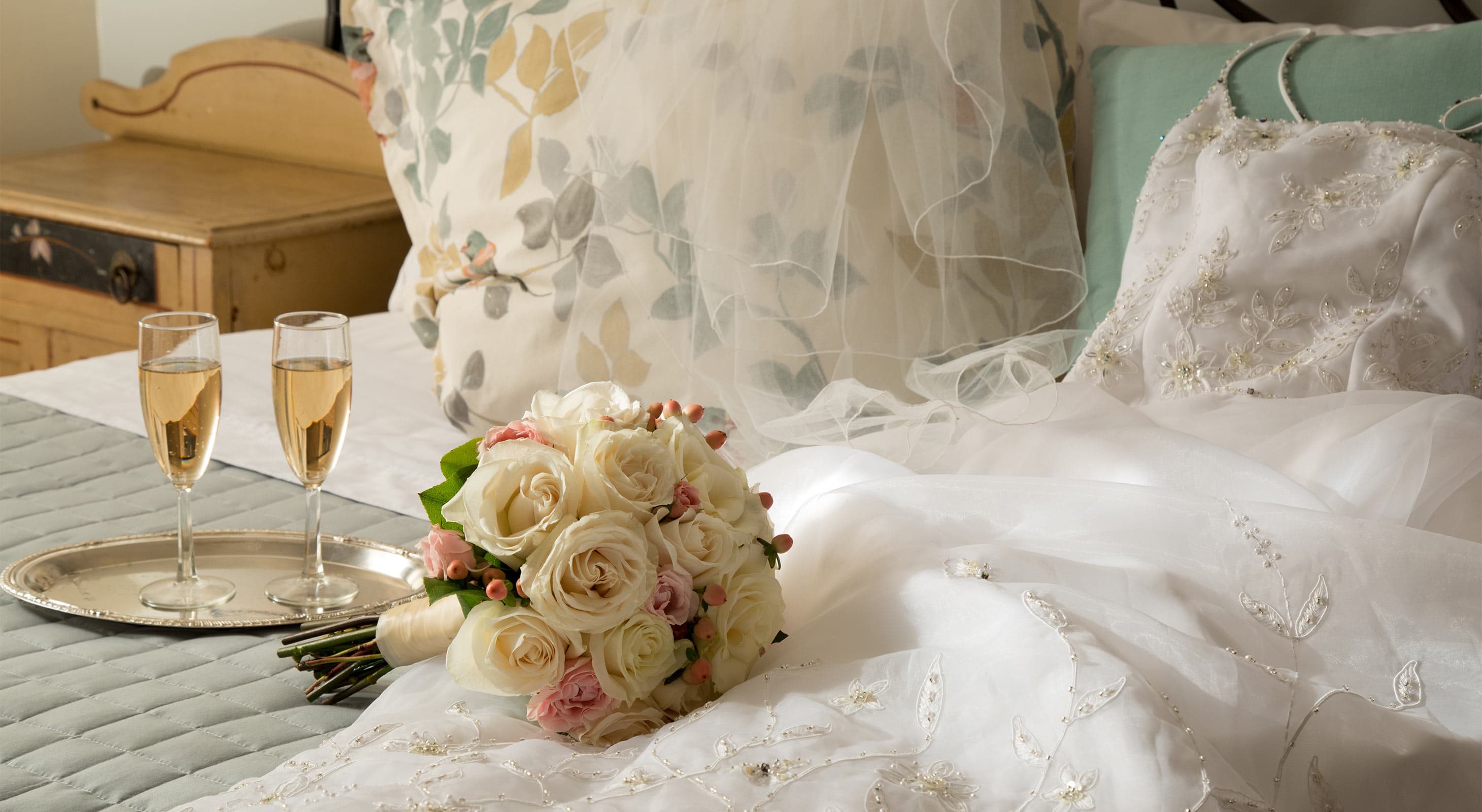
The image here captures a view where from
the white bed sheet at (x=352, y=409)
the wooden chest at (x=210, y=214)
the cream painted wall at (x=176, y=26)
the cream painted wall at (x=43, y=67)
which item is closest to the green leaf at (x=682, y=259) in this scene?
the white bed sheet at (x=352, y=409)

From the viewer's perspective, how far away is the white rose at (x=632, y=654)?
28.0 inches

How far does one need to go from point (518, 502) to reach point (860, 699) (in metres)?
0.21

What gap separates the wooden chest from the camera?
218cm

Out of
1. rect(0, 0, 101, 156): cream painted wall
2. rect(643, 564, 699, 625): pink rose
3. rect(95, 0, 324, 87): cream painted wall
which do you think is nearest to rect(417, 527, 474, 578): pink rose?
rect(643, 564, 699, 625): pink rose

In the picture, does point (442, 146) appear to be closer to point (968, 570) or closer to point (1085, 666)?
point (968, 570)

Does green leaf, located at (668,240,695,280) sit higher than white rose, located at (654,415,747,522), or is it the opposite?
white rose, located at (654,415,747,522)

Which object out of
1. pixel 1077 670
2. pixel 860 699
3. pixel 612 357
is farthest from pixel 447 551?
pixel 612 357

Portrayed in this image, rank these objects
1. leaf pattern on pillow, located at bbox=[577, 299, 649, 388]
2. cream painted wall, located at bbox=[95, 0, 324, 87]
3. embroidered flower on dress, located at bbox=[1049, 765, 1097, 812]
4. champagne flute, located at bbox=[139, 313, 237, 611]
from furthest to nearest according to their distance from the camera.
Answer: cream painted wall, located at bbox=[95, 0, 324, 87] < leaf pattern on pillow, located at bbox=[577, 299, 649, 388] < champagne flute, located at bbox=[139, 313, 237, 611] < embroidered flower on dress, located at bbox=[1049, 765, 1097, 812]

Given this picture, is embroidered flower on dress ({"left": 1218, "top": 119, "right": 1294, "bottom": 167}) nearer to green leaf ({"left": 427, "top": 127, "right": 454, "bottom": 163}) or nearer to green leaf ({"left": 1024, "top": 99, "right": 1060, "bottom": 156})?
green leaf ({"left": 1024, "top": 99, "right": 1060, "bottom": 156})

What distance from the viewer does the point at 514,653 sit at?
705 mm

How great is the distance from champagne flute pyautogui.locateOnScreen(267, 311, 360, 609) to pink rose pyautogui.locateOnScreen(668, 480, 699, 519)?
352 mm

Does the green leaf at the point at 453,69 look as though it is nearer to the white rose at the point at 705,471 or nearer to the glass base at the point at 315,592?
the glass base at the point at 315,592

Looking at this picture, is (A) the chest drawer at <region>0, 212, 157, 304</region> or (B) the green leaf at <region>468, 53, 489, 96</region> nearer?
(B) the green leaf at <region>468, 53, 489, 96</region>

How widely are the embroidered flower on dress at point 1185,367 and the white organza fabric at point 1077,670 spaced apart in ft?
0.70
